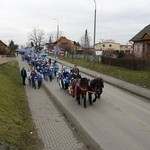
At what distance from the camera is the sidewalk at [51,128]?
11611 millimetres

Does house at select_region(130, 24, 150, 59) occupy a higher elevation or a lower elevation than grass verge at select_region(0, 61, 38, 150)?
higher

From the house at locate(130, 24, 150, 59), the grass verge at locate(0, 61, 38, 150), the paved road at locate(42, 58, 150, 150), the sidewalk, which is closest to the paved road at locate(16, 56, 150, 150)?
the paved road at locate(42, 58, 150, 150)

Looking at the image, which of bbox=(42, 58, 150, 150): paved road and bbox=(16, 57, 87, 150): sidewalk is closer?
bbox=(16, 57, 87, 150): sidewalk

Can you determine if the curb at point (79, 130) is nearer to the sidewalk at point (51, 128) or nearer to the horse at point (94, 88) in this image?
the sidewalk at point (51, 128)

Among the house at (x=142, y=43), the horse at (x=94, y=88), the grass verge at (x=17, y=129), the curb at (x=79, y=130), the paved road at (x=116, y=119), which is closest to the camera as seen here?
the grass verge at (x=17, y=129)

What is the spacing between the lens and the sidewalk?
11.6 metres

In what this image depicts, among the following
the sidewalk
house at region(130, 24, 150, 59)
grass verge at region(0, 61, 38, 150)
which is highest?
house at region(130, 24, 150, 59)

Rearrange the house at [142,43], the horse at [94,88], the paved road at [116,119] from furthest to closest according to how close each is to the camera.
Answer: the house at [142,43], the horse at [94,88], the paved road at [116,119]

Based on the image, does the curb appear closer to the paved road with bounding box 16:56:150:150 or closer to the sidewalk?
the paved road with bounding box 16:56:150:150

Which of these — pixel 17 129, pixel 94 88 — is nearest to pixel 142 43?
pixel 94 88

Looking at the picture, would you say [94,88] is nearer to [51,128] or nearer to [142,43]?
[51,128]

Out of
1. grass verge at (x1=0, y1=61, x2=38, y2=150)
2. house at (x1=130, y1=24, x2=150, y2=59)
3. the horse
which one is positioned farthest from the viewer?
house at (x1=130, y1=24, x2=150, y2=59)

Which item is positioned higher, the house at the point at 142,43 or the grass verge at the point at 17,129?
the house at the point at 142,43

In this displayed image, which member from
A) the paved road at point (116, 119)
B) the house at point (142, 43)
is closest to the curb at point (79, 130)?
the paved road at point (116, 119)
